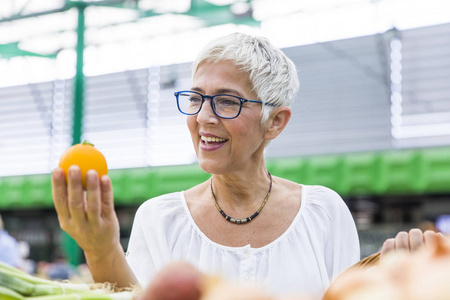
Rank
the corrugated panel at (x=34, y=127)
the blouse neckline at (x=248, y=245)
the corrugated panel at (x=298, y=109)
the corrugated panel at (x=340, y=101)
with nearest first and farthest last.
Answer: the blouse neckline at (x=248, y=245) → the corrugated panel at (x=298, y=109) → the corrugated panel at (x=340, y=101) → the corrugated panel at (x=34, y=127)

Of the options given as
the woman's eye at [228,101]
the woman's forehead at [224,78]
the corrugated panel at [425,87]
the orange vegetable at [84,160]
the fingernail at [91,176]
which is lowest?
the fingernail at [91,176]

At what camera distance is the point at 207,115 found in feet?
4.61

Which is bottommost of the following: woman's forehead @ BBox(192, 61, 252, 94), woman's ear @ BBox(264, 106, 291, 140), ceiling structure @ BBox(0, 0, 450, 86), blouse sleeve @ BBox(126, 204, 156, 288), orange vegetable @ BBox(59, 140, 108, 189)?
blouse sleeve @ BBox(126, 204, 156, 288)

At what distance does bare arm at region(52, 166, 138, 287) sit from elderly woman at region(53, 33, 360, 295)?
0.43 meters

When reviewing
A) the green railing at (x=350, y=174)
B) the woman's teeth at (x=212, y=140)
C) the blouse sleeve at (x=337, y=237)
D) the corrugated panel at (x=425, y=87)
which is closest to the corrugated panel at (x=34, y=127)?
the green railing at (x=350, y=174)

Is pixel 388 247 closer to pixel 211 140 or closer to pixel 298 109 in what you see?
pixel 211 140

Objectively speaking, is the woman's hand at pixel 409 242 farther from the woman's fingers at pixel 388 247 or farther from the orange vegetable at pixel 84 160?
the orange vegetable at pixel 84 160

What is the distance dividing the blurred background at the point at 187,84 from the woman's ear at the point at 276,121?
697 cm

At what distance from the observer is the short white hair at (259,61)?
4.80 feet

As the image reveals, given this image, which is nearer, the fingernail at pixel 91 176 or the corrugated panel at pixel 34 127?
the fingernail at pixel 91 176

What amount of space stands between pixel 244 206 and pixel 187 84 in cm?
1164

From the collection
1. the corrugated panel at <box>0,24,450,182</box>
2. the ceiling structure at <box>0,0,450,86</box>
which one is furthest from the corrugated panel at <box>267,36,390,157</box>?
the ceiling structure at <box>0,0,450,86</box>

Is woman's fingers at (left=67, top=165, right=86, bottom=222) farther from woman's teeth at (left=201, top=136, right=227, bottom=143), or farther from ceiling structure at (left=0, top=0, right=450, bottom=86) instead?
ceiling structure at (left=0, top=0, right=450, bottom=86)

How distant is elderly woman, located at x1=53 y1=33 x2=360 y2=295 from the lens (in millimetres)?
1437
